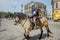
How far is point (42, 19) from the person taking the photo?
1249 centimetres

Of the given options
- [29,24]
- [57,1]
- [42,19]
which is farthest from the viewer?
[57,1]

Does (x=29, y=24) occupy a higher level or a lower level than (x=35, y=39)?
higher

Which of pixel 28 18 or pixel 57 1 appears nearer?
pixel 28 18

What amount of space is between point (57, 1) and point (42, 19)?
68830 millimetres

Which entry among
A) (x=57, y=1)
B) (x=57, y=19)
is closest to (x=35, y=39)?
(x=57, y=19)

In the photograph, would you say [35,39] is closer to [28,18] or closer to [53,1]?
[28,18]

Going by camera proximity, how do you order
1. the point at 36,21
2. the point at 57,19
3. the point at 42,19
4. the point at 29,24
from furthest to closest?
the point at 57,19 < the point at 42,19 < the point at 36,21 < the point at 29,24

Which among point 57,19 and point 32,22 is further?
point 57,19

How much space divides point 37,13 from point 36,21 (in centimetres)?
59

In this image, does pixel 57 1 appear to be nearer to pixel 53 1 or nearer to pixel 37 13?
pixel 53 1

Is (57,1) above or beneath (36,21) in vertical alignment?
above

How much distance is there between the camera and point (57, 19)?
47.4 metres

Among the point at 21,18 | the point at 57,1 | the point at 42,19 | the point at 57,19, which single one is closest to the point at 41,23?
the point at 42,19

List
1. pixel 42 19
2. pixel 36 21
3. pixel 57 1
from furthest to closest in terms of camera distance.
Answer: pixel 57 1 < pixel 42 19 < pixel 36 21
